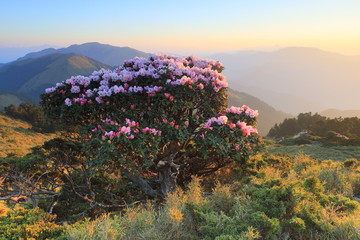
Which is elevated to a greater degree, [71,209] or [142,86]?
[142,86]

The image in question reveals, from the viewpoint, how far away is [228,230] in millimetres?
3770

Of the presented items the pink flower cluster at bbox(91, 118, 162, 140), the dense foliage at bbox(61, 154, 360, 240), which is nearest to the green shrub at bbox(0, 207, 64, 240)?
the dense foliage at bbox(61, 154, 360, 240)

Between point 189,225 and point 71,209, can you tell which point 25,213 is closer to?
point 71,209

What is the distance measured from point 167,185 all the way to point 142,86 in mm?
3032

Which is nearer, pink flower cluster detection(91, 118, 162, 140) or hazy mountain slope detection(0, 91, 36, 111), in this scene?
pink flower cluster detection(91, 118, 162, 140)

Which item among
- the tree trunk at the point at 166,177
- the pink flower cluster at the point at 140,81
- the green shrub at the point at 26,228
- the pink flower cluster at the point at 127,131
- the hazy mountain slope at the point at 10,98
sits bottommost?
the hazy mountain slope at the point at 10,98

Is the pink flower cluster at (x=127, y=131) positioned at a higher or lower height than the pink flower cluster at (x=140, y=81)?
lower

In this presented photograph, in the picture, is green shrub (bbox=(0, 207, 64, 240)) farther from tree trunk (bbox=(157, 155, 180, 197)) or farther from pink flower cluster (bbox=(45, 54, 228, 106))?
tree trunk (bbox=(157, 155, 180, 197))

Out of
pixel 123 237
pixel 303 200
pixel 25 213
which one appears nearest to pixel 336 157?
pixel 303 200

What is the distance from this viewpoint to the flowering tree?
16.9 ft

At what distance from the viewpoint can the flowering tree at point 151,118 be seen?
515 centimetres

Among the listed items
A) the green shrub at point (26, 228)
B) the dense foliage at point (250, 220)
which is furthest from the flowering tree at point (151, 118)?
the green shrub at point (26, 228)

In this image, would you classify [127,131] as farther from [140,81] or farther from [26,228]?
[26,228]

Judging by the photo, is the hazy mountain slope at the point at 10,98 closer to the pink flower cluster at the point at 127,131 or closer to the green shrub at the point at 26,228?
the green shrub at the point at 26,228
